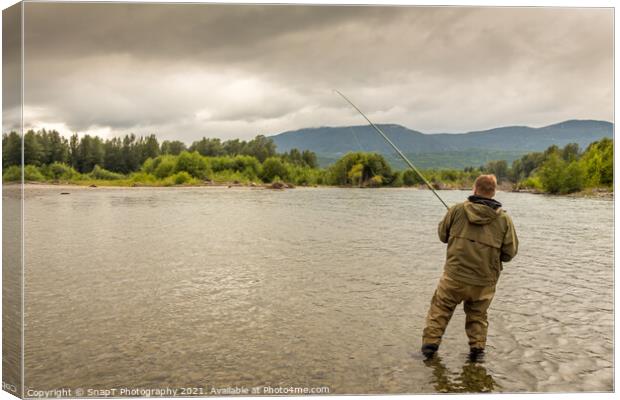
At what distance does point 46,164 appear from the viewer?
187 inches

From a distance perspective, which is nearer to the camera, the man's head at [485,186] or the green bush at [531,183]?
the man's head at [485,186]

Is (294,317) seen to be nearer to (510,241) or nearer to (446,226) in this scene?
(446,226)

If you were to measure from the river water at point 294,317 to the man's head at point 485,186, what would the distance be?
1169 mm

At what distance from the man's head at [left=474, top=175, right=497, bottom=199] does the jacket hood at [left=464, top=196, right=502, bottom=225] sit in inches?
2.2

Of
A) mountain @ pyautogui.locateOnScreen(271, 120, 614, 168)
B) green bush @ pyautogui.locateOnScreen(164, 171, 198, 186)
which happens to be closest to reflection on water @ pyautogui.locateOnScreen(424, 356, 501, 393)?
mountain @ pyautogui.locateOnScreen(271, 120, 614, 168)

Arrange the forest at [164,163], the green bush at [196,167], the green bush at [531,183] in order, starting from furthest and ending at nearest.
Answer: the green bush at [196,167] → the green bush at [531,183] → the forest at [164,163]

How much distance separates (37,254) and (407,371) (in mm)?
7136

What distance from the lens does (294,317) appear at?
15.9 feet

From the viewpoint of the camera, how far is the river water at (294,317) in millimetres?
3400

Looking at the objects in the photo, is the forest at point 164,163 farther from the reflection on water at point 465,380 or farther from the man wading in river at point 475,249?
the reflection on water at point 465,380

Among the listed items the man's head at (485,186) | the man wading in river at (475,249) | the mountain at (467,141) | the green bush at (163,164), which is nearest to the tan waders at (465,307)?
the man wading in river at (475,249)

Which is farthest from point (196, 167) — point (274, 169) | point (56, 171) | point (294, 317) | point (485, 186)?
point (485, 186)

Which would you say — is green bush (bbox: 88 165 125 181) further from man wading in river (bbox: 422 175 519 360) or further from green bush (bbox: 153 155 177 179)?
man wading in river (bbox: 422 175 519 360)

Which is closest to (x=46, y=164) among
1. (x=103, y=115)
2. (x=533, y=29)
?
(x=103, y=115)
